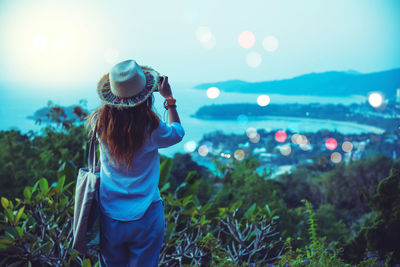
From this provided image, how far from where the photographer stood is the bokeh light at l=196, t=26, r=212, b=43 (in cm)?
495

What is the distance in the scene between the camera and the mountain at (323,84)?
24.3ft

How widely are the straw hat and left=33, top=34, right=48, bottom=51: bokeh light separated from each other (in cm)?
391

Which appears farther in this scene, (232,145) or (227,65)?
(227,65)

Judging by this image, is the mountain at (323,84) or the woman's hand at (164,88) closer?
the woman's hand at (164,88)

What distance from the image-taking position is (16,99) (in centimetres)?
442

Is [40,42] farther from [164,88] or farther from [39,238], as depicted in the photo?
[164,88]

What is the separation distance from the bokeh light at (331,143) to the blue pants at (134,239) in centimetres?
646

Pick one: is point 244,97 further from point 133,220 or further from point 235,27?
point 133,220

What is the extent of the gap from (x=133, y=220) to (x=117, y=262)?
23 cm

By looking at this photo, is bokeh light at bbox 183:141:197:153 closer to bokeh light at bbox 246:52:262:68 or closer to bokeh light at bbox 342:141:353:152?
bokeh light at bbox 342:141:353:152

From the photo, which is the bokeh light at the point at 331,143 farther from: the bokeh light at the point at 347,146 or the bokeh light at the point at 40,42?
the bokeh light at the point at 40,42

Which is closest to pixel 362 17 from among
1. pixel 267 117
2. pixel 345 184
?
pixel 267 117

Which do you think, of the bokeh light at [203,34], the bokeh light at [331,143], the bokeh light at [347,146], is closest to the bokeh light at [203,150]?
the bokeh light at [203,34]

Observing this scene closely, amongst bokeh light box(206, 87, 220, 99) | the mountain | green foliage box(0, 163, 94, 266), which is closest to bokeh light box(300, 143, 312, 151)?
the mountain
